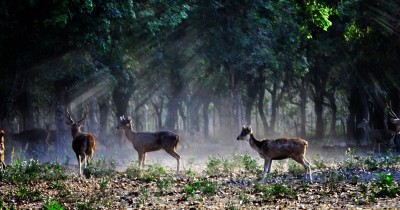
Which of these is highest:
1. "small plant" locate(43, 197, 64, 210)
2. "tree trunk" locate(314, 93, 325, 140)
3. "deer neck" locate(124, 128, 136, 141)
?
"tree trunk" locate(314, 93, 325, 140)

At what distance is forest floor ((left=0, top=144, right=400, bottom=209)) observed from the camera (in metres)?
13.2

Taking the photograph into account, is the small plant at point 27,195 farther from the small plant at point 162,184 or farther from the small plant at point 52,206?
the small plant at point 162,184

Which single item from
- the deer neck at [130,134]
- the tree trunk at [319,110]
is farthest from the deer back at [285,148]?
the tree trunk at [319,110]

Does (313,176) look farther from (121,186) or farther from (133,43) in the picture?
(133,43)

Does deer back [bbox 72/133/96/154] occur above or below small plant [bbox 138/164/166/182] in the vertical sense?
above

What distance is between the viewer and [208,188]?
1469 cm

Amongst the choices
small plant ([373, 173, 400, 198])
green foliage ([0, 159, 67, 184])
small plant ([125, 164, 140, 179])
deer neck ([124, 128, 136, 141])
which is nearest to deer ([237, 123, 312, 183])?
small plant ([125, 164, 140, 179])

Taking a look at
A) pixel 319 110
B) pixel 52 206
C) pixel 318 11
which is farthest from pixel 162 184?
pixel 319 110

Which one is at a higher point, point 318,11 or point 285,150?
point 318,11

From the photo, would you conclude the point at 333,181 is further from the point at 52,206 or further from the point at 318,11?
the point at 52,206

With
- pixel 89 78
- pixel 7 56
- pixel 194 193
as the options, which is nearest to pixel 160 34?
pixel 89 78

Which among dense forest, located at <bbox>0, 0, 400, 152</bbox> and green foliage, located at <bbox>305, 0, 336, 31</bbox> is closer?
green foliage, located at <bbox>305, 0, 336, 31</bbox>

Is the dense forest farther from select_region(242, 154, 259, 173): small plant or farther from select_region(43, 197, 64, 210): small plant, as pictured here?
select_region(43, 197, 64, 210): small plant

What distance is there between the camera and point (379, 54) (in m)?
35.5
